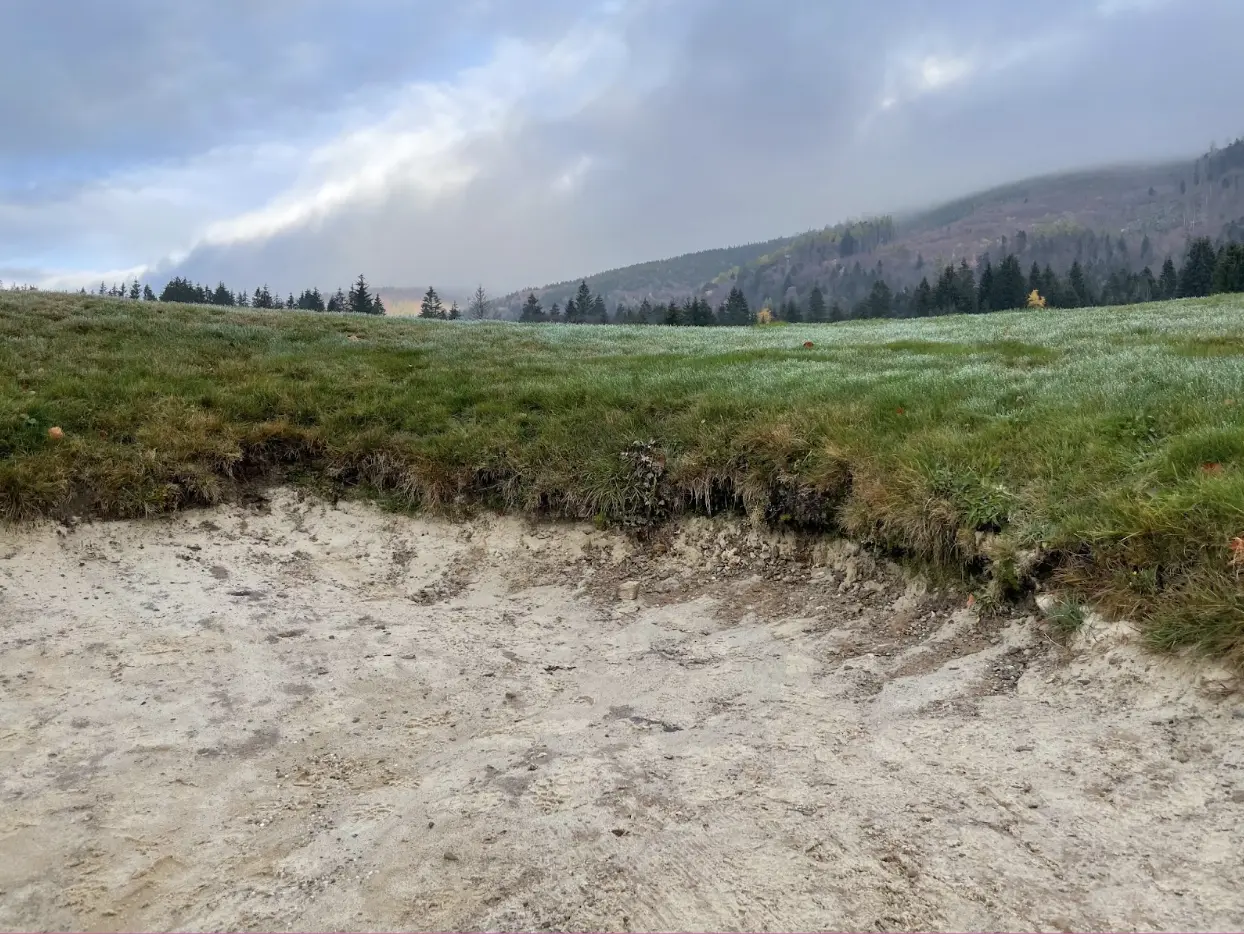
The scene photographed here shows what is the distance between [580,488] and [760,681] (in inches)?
165

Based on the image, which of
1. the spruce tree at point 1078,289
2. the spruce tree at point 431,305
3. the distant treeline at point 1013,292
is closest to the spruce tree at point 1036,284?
the distant treeline at point 1013,292

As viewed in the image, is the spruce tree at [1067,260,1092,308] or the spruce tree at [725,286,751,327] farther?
the spruce tree at [725,286,751,327]

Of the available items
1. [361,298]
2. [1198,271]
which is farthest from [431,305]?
[1198,271]

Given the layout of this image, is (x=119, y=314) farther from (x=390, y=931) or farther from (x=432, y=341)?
(x=390, y=931)

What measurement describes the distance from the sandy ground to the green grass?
0.72 meters

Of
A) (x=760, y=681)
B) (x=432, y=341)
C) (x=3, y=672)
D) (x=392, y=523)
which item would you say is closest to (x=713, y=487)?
(x=760, y=681)

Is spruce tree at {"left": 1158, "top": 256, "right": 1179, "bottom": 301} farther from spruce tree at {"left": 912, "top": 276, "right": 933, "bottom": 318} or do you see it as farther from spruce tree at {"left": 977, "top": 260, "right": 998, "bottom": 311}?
spruce tree at {"left": 912, "top": 276, "right": 933, "bottom": 318}

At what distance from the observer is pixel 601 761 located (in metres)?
4.84

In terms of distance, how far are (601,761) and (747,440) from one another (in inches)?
208

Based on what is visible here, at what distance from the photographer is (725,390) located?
1138cm

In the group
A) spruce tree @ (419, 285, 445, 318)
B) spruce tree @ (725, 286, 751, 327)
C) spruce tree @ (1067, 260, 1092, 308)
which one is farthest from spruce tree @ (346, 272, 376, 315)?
spruce tree @ (1067, 260, 1092, 308)

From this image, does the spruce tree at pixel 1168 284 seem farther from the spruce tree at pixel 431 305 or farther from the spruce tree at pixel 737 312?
the spruce tree at pixel 431 305

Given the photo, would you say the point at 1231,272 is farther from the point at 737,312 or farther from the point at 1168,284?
the point at 737,312

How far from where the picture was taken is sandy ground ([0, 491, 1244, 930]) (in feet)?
11.8
